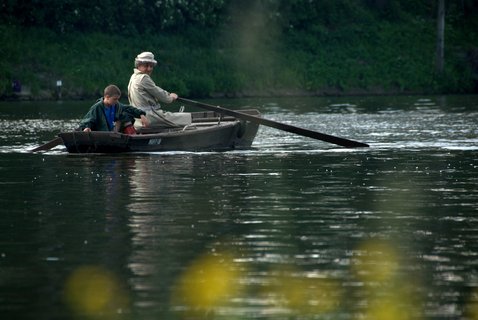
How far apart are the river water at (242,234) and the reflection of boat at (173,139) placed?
0.96 feet

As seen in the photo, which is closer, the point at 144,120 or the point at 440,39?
the point at 144,120

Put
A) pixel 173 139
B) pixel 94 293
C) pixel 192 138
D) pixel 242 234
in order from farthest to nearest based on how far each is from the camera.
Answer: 1. pixel 192 138
2. pixel 173 139
3. pixel 242 234
4. pixel 94 293

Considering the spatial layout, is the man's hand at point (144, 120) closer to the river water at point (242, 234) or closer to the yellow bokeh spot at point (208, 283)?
the river water at point (242, 234)

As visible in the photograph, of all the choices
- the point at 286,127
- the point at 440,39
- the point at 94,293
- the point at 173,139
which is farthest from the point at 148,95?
the point at 440,39

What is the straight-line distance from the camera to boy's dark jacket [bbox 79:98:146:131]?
2891 cm

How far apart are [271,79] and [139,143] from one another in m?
38.8

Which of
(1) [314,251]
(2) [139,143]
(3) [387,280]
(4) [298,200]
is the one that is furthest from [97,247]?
(2) [139,143]

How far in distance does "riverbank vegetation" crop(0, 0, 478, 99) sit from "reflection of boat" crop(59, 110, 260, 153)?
31.0 meters

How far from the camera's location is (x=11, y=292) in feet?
42.4

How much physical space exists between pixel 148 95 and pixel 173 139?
144 centimetres

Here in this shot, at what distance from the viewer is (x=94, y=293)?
1280 cm

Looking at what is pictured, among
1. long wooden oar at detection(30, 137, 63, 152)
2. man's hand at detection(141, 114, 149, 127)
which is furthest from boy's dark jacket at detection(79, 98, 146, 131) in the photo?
long wooden oar at detection(30, 137, 63, 152)

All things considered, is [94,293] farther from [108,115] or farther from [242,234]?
[108,115]

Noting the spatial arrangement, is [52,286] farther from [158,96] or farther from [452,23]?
[452,23]
